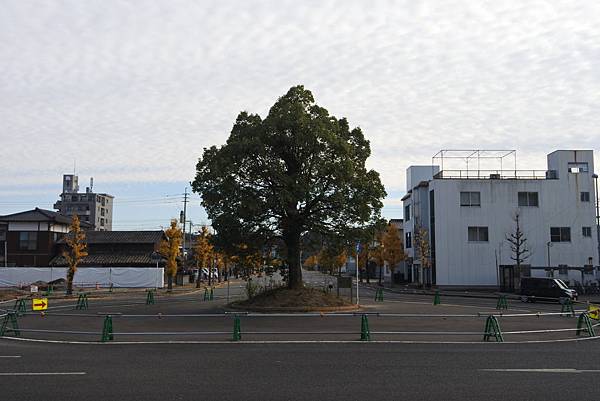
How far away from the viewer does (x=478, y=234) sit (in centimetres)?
5297

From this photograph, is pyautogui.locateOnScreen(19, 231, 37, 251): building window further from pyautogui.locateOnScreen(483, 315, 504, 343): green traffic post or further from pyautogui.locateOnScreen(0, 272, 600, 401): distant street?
pyautogui.locateOnScreen(483, 315, 504, 343): green traffic post

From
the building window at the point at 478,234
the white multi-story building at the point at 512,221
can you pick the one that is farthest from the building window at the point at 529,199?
the building window at the point at 478,234

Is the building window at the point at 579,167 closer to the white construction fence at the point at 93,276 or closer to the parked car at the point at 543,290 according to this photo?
the parked car at the point at 543,290

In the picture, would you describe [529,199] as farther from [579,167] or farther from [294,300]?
[294,300]

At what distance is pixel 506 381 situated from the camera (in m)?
9.91

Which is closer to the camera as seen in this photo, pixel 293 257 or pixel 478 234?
pixel 293 257

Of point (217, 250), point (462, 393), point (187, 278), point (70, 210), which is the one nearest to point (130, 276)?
point (187, 278)

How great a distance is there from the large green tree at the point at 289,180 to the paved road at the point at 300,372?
A: 12.2 meters

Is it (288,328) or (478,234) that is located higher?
(478,234)

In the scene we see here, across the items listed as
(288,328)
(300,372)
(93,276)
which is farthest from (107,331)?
(93,276)

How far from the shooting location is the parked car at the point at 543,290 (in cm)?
3540

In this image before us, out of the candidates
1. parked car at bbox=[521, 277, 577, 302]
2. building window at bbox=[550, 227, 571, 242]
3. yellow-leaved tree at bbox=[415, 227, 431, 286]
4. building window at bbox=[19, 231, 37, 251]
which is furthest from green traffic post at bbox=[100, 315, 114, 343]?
building window at bbox=[19, 231, 37, 251]

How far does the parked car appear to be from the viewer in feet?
116

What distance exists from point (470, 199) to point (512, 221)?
4356 millimetres
